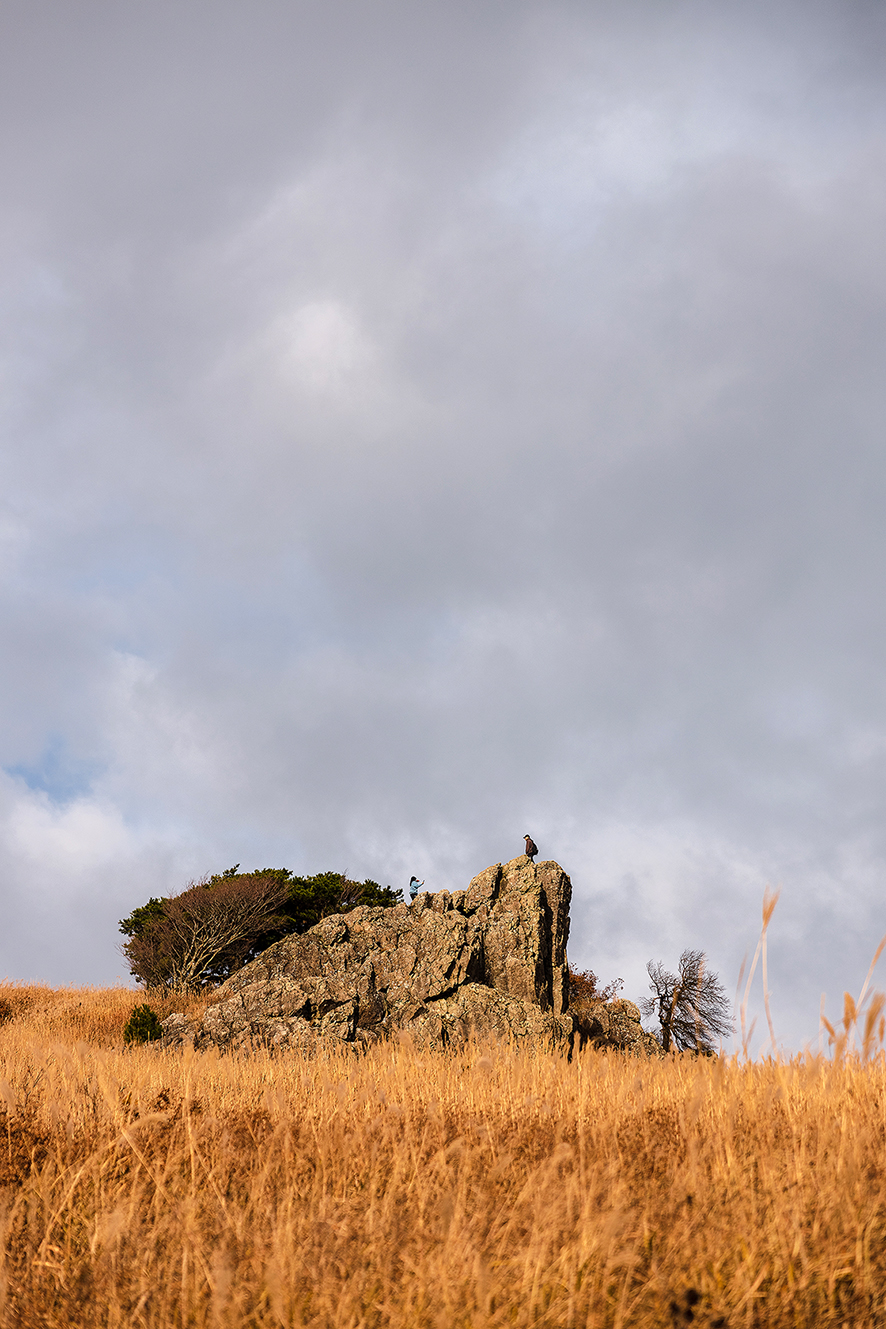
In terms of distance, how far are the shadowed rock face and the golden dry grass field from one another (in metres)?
8.95

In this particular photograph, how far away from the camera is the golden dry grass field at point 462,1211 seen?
3.38 meters

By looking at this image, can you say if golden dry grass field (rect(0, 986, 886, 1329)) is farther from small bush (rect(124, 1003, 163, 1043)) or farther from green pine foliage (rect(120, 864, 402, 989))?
green pine foliage (rect(120, 864, 402, 989))

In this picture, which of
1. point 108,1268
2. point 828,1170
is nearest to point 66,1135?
point 108,1268

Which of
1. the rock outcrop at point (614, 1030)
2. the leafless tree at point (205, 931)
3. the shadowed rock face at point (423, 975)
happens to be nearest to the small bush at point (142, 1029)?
the shadowed rock face at point (423, 975)

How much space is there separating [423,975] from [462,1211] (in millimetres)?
13916

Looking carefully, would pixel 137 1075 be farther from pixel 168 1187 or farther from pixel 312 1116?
pixel 168 1187

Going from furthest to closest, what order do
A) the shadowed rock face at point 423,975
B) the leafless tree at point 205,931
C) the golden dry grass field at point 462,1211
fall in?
the leafless tree at point 205,931
the shadowed rock face at point 423,975
the golden dry grass field at point 462,1211

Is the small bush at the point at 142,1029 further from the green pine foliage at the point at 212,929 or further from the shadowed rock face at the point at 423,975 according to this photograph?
the green pine foliage at the point at 212,929

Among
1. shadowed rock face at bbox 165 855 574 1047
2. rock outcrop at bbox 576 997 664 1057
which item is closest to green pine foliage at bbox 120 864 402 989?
shadowed rock face at bbox 165 855 574 1047

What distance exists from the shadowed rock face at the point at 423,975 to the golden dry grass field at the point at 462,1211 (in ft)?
29.4

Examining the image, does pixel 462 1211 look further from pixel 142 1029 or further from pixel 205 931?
pixel 205 931

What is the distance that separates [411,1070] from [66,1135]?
4475 millimetres

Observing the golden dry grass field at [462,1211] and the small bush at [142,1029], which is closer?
the golden dry grass field at [462,1211]

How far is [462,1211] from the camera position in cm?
394
